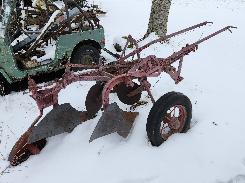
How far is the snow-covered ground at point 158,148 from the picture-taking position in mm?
4129

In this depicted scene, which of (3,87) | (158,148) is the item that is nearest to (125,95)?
(158,148)

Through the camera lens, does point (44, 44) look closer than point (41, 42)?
No

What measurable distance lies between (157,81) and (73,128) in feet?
6.30

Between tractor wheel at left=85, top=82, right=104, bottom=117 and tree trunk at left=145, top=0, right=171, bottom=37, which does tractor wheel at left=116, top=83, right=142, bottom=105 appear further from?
tree trunk at left=145, top=0, right=171, bottom=37

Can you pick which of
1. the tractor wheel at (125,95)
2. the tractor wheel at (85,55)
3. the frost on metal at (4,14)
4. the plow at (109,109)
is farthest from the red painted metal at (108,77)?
the tractor wheel at (85,55)

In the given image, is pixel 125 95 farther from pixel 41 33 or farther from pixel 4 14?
pixel 4 14

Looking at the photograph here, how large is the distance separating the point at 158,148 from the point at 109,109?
78cm

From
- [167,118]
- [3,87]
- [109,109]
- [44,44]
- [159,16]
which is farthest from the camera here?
[159,16]

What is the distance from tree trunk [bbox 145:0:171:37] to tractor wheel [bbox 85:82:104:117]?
4.37 meters

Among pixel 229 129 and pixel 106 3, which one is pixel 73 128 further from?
pixel 106 3

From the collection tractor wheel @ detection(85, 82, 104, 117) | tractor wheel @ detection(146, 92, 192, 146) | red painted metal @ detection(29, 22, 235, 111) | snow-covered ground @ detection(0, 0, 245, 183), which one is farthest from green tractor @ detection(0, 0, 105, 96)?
tractor wheel @ detection(146, 92, 192, 146)

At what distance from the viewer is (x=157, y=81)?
20.4 feet

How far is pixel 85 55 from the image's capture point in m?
7.50

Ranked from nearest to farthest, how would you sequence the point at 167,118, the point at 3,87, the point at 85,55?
the point at 167,118
the point at 3,87
the point at 85,55
